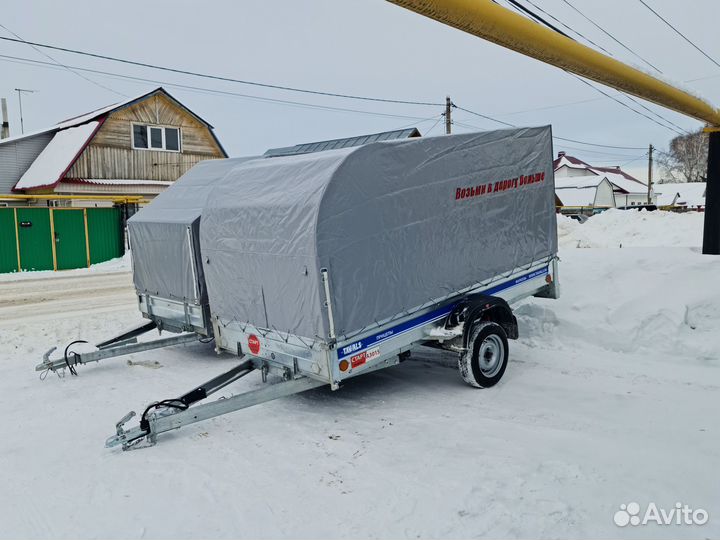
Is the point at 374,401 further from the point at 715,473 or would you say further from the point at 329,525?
the point at 715,473

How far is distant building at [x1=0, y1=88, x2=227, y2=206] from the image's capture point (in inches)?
1029

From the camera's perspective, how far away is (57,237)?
2017 cm

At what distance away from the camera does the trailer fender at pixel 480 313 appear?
6.87m

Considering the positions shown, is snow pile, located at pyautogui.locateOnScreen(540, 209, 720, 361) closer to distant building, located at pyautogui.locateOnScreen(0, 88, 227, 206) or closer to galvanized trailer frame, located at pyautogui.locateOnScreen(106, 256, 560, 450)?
galvanized trailer frame, located at pyautogui.locateOnScreen(106, 256, 560, 450)

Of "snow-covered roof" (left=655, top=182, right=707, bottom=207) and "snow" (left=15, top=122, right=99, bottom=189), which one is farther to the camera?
"snow-covered roof" (left=655, top=182, right=707, bottom=207)

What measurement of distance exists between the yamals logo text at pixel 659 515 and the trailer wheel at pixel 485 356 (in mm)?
2760

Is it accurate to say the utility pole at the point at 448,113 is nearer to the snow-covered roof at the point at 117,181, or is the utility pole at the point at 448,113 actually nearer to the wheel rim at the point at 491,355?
the snow-covered roof at the point at 117,181

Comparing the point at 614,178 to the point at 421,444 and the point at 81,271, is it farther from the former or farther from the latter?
the point at 421,444

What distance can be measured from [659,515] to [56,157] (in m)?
29.0

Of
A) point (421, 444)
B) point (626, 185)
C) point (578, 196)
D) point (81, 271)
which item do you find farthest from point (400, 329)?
point (626, 185)

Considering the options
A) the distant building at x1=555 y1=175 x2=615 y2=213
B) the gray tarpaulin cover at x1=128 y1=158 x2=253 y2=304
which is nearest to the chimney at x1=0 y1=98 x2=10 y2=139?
the gray tarpaulin cover at x1=128 y1=158 x2=253 y2=304

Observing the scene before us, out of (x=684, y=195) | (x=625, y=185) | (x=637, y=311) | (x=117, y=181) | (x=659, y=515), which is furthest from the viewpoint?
(x=625, y=185)

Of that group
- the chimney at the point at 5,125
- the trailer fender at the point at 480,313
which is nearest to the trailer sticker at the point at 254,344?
the trailer fender at the point at 480,313

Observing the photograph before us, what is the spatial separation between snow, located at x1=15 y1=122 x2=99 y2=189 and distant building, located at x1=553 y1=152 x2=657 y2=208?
57551mm
